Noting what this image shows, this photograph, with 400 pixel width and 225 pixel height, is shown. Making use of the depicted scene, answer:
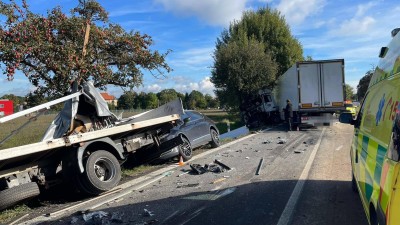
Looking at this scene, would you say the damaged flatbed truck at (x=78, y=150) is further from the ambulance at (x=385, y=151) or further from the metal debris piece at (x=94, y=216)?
the ambulance at (x=385, y=151)

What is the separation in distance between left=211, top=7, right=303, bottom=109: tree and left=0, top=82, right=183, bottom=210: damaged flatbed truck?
20.1 meters

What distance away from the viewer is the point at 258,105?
28.1 meters

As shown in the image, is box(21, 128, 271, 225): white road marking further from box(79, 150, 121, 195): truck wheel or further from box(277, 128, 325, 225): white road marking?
box(277, 128, 325, 225): white road marking

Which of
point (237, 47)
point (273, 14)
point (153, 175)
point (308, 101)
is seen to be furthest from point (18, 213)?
point (273, 14)

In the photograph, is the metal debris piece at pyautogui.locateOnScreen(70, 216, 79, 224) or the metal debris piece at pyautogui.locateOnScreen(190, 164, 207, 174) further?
the metal debris piece at pyautogui.locateOnScreen(190, 164, 207, 174)

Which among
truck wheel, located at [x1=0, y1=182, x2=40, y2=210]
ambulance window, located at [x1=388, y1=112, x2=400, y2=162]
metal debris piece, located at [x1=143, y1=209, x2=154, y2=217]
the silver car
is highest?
ambulance window, located at [x1=388, y1=112, x2=400, y2=162]

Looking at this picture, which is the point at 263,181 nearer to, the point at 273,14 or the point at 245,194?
the point at 245,194

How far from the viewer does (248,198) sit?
6.68 m

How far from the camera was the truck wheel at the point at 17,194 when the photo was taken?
6.25 m

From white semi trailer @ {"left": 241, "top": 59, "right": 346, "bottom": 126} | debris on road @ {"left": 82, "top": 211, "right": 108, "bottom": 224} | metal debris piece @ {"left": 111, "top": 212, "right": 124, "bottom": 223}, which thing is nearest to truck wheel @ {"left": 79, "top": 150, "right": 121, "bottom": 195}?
debris on road @ {"left": 82, "top": 211, "right": 108, "bottom": 224}

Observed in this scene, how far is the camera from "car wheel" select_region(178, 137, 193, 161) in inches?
437


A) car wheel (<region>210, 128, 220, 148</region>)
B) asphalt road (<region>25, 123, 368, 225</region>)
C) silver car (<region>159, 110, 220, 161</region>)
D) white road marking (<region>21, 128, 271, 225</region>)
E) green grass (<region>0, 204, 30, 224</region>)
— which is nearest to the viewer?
asphalt road (<region>25, 123, 368, 225</region>)

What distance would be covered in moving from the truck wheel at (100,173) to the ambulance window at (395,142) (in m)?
5.56

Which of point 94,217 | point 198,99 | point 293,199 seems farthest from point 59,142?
point 198,99
